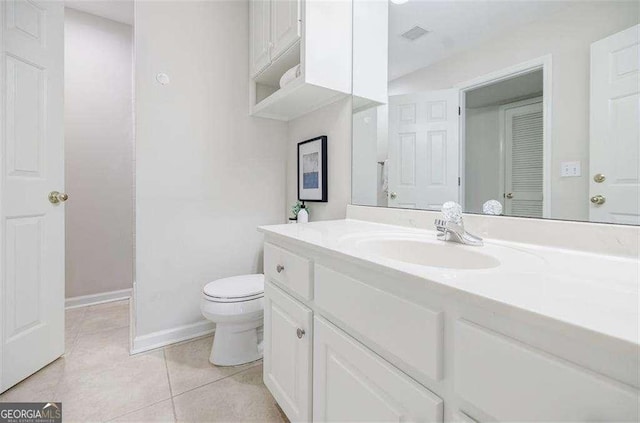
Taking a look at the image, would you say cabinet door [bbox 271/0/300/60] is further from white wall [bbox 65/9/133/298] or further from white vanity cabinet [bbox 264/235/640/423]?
white wall [bbox 65/9/133/298]

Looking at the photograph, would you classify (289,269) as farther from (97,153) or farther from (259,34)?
(97,153)

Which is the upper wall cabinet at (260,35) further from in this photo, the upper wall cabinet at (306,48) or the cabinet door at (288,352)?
the cabinet door at (288,352)

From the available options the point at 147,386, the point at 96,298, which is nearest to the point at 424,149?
the point at 147,386

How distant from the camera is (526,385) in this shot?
1.37ft

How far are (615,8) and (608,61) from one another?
0.14 meters

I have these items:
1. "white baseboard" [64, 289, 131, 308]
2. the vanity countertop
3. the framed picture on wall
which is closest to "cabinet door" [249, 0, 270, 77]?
the framed picture on wall

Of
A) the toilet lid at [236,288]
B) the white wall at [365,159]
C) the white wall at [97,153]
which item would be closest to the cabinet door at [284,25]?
the white wall at [365,159]

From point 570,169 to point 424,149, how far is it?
21.2 inches

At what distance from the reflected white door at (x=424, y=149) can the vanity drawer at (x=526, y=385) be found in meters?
0.79

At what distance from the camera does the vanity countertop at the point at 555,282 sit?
385mm

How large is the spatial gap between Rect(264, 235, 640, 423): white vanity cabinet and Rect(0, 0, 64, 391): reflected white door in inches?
55.4

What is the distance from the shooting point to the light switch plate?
2.76 ft

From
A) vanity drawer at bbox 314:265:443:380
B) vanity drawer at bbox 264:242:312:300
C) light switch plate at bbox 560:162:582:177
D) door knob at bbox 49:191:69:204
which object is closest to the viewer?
vanity drawer at bbox 314:265:443:380

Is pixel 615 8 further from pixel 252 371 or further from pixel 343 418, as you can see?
pixel 252 371
